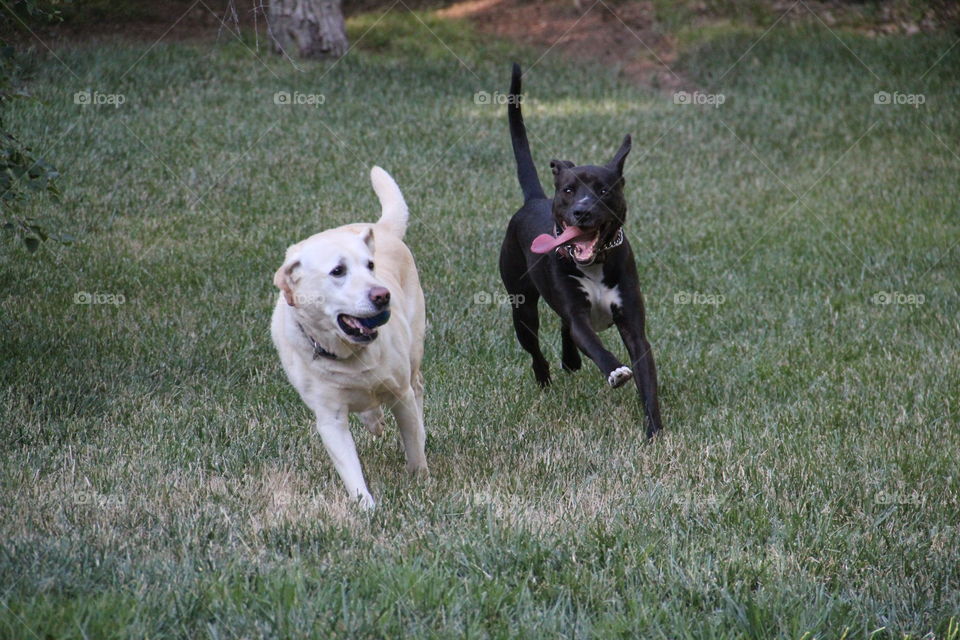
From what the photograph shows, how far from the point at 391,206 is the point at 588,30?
13.9 m

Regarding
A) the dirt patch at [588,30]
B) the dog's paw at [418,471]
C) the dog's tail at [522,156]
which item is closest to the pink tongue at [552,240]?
the dog's tail at [522,156]

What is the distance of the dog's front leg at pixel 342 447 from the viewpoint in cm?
405

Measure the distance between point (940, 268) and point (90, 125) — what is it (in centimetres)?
837

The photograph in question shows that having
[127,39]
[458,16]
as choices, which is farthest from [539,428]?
[458,16]

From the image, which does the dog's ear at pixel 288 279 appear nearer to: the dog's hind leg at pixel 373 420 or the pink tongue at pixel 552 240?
the dog's hind leg at pixel 373 420

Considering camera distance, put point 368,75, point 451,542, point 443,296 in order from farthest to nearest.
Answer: point 368,75, point 443,296, point 451,542

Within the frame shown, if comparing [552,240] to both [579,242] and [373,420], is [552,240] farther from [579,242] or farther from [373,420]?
[373,420]

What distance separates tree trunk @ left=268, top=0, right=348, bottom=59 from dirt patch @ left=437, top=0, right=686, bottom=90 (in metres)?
3.64

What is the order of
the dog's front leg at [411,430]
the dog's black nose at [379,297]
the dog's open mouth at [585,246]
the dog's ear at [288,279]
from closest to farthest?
the dog's black nose at [379,297]
the dog's ear at [288,279]
the dog's front leg at [411,430]
the dog's open mouth at [585,246]

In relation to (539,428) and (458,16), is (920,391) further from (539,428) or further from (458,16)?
(458,16)

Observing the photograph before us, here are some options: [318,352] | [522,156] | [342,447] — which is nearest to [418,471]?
[342,447]

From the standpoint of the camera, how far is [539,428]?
16.9 feet

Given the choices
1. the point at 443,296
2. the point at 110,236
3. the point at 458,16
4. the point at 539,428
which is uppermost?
the point at 539,428

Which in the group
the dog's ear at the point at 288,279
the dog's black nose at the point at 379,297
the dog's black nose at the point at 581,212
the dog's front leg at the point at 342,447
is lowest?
the dog's front leg at the point at 342,447
